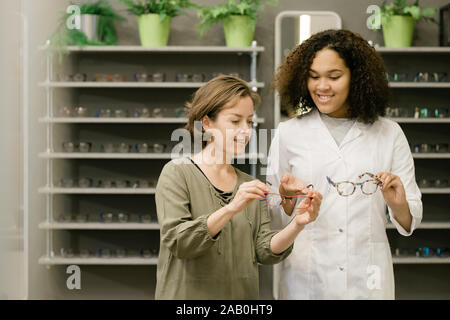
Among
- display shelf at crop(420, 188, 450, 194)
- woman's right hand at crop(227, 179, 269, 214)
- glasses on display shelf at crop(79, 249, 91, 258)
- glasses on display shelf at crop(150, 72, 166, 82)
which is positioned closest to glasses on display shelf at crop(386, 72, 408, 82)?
display shelf at crop(420, 188, 450, 194)

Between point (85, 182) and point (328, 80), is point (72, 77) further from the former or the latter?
point (328, 80)

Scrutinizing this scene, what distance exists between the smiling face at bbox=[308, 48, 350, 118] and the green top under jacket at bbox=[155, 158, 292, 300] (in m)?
0.17

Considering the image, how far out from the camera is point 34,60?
1.33 meters

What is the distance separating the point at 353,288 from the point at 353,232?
96 mm

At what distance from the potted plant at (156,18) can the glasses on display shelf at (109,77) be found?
0.24 metres

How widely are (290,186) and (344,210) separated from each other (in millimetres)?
97

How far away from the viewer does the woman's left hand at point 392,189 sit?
0.75 meters

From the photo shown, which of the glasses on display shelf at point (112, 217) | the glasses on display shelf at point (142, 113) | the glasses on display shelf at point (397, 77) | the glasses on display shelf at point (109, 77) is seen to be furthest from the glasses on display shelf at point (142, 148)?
the glasses on display shelf at point (397, 77)

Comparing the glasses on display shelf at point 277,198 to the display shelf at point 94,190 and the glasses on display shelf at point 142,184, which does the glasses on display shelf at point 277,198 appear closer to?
the display shelf at point 94,190

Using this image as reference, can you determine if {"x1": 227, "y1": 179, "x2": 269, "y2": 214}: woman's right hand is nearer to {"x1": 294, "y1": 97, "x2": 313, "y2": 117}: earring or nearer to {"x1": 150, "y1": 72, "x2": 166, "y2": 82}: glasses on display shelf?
{"x1": 294, "y1": 97, "x2": 313, "y2": 117}: earring

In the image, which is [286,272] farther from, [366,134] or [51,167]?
[51,167]

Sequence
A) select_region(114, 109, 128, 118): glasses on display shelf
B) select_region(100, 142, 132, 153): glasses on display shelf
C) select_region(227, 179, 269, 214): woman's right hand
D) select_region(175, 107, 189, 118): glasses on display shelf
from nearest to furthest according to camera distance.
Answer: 1. select_region(227, 179, 269, 214): woman's right hand
2. select_region(100, 142, 132, 153): glasses on display shelf
3. select_region(114, 109, 128, 118): glasses on display shelf
4. select_region(175, 107, 189, 118): glasses on display shelf

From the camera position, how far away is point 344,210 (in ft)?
2.61

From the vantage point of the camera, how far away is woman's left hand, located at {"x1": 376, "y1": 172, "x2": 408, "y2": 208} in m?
0.75
